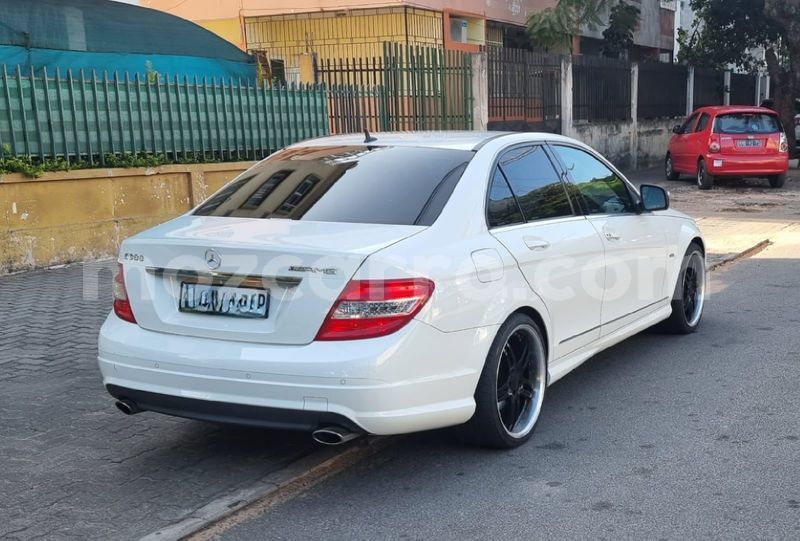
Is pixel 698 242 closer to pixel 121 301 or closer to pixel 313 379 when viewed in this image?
pixel 313 379

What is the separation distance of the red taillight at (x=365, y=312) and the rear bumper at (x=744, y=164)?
51.2 feet

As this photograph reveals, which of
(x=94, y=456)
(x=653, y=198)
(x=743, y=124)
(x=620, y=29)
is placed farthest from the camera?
(x=620, y=29)

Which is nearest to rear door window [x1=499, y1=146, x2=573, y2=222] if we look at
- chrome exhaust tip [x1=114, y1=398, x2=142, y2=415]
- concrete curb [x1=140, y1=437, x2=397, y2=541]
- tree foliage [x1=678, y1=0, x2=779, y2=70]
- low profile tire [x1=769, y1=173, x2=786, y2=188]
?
concrete curb [x1=140, y1=437, x2=397, y2=541]

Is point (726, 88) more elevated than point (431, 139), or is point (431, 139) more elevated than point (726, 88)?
point (726, 88)

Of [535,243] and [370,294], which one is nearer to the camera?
[370,294]

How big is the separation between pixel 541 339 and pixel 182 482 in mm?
1969

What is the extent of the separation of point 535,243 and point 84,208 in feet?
22.7

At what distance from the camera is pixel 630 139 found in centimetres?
2367

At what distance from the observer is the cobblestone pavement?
4.00 meters

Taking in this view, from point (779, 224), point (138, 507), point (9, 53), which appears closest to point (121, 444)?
point (138, 507)

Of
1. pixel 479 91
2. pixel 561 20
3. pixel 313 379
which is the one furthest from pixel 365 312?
pixel 561 20

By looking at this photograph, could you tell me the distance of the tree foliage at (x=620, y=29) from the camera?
983 inches

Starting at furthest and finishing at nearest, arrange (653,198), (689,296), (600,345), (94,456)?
(689,296) < (653,198) < (600,345) < (94,456)

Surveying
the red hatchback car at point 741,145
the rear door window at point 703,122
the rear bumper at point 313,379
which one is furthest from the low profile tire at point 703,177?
the rear bumper at point 313,379
